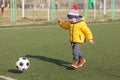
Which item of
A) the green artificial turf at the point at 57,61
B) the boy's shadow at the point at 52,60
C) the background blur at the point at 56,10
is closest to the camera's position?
the green artificial turf at the point at 57,61

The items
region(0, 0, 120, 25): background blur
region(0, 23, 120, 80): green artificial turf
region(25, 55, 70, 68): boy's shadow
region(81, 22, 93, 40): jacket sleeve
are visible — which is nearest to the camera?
region(0, 23, 120, 80): green artificial turf

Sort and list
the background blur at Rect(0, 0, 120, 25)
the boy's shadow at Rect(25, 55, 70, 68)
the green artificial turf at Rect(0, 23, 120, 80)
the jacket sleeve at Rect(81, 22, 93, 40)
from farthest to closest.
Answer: the background blur at Rect(0, 0, 120, 25), the boy's shadow at Rect(25, 55, 70, 68), the jacket sleeve at Rect(81, 22, 93, 40), the green artificial turf at Rect(0, 23, 120, 80)

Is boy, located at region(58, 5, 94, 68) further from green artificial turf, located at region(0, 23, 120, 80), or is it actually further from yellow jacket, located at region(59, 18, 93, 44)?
green artificial turf, located at region(0, 23, 120, 80)

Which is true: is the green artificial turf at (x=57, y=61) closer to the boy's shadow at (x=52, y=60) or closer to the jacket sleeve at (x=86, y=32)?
the boy's shadow at (x=52, y=60)

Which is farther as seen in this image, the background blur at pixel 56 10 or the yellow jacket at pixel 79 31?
the background blur at pixel 56 10

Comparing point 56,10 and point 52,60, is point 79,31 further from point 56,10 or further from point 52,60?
point 56,10

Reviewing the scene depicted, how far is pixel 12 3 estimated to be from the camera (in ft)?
86.8

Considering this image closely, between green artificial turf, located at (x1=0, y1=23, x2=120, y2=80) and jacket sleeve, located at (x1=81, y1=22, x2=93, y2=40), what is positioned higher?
jacket sleeve, located at (x1=81, y1=22, x2=93, y2=40)

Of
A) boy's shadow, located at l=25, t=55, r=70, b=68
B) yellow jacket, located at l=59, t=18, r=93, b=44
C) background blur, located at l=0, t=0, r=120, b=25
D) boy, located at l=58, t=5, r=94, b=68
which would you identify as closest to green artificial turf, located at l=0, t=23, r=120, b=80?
boy's shadow, located at l=25, t=55, r=70, b=68

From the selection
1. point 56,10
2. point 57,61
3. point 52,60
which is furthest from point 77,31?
point 56,10

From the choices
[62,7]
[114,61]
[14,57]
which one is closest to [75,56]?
[114,61]

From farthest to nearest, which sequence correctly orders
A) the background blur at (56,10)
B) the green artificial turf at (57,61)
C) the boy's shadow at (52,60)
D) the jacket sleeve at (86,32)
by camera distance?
the background blur at (56,10) < the boy's shadow at (52,60) < the jacket sleeve at (86,32) < the green artificial turf at (57,61)

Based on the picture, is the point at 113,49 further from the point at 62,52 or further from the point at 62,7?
the point at 62,7

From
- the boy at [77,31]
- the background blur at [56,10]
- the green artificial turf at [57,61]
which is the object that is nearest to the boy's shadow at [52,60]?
the green artificial turf at [57,61]
